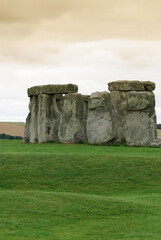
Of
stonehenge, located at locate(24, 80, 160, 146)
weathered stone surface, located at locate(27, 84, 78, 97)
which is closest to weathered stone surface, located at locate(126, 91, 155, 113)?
stonehenge, located at locate(24, 80, 160, 146)

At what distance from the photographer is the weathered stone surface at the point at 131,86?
107 ft

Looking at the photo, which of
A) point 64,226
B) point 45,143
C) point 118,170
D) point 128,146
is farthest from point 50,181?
point 45,143

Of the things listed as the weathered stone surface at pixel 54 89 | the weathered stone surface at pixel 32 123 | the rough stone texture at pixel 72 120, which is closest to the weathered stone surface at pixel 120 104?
the weathered stone surface at pixel 54 89

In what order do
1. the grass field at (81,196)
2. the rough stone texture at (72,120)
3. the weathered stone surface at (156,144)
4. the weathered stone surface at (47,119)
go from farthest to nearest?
1. the weathered stone surface at (47,119)
2. the rough stone texture at (72,120)
3. the weathered stone surface at (156,144)
4. the grass field at (81,196)

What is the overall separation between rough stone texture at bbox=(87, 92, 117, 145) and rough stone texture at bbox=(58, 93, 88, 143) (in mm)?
1334

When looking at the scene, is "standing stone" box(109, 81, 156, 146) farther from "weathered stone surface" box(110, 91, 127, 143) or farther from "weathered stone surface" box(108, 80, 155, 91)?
"weathered stone surface" box(110, 91, 127, 143)

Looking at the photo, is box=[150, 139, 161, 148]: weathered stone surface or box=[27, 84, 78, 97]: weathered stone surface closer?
box=[150, 139, 161, 148]: weathered stone surface

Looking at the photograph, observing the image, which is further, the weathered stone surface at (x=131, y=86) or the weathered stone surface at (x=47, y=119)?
the weathered stone surface at (x=47, y=119)

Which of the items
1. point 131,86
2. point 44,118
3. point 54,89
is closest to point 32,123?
point 44,118

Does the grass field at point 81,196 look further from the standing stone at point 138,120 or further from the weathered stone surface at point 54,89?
the weathered stone surface at point 54,89

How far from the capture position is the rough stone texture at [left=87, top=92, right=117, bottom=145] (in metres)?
29.4

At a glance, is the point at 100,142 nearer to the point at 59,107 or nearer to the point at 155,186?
the point at 59,107

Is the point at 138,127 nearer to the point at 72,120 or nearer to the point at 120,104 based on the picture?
the point at 72,120

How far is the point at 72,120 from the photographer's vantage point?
103 feet
